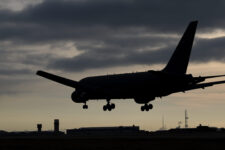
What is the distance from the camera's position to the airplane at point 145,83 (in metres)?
74.1

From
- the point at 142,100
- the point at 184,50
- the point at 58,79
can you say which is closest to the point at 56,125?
the point at 58,79

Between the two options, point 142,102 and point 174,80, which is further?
point 142,102

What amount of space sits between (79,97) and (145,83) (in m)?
15.2

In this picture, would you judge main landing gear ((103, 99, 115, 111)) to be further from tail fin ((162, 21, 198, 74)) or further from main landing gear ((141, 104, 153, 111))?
tail fin ((162, 21, 198, 74))

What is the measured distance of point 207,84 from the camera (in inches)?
3310

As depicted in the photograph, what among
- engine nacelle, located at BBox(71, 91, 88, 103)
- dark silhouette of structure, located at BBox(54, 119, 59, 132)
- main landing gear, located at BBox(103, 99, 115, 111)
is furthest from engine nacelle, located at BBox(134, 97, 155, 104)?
dark silhouette of structure, located at BBox(54, 119, 59, 132)

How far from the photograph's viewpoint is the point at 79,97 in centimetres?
8731

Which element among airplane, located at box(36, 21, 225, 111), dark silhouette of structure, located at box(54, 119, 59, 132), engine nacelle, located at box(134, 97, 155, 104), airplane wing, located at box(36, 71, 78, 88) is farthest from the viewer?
dark silhouette of structure, located at box(54, 119, 59, 132)

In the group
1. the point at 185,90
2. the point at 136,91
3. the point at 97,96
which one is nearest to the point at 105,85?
the point at 97,96

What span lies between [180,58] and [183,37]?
3467 millimetres

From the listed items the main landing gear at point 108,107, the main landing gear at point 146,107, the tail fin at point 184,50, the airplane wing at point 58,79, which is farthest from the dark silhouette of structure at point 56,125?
the tail fin at point 184,50

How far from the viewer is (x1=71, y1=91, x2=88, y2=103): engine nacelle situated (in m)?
86.6

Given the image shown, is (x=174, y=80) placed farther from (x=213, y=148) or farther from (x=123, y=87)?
(x=213, y=148)

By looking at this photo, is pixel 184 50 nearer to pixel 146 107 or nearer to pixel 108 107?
pixel 146 107
